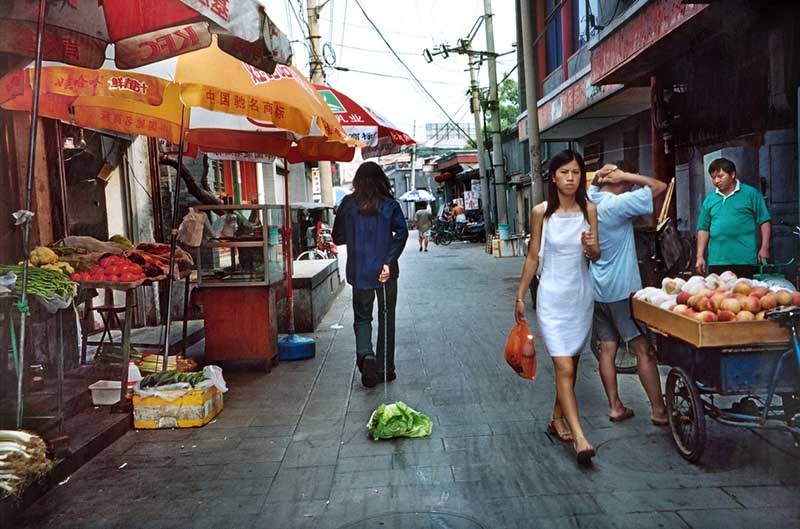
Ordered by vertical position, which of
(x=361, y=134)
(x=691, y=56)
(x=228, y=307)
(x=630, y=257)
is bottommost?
(x=228, y=307)

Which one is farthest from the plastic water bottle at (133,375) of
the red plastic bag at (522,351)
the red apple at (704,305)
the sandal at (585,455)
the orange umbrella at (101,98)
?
the red apple at (704,305)

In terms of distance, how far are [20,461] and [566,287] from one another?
3.41 m

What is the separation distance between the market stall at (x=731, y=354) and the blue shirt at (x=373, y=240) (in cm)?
281

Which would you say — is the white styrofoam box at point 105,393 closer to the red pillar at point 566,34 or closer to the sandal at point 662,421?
the sandal at point 662,421

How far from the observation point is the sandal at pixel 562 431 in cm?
469

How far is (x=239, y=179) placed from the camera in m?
19.2

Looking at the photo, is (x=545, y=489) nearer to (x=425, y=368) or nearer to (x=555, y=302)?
(x=555, y=302)

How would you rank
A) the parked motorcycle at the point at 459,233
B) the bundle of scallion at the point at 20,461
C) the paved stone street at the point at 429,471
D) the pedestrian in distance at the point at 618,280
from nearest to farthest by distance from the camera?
the paved stone street at the point at 429,471
the bundle of scallion at the point at 20,461
the pedestrian in distance at the point at 618,280
the parked motorcycle at the point at 459,233

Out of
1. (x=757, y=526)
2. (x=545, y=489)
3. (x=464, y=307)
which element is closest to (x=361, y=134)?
(x=464, y=307)

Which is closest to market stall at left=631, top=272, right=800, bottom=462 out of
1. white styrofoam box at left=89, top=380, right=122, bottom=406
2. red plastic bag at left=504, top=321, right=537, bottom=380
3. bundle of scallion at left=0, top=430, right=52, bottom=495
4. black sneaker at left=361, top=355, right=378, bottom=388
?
red plastic bag at left=504, top=321, right=537, bottom=380

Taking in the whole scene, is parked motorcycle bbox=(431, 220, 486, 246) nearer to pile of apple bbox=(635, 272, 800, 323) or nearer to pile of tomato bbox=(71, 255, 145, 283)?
pile of tomato bbox=(71, 255, 145, 283)

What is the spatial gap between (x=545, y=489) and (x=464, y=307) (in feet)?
24.9

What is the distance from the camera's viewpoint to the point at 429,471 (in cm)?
426

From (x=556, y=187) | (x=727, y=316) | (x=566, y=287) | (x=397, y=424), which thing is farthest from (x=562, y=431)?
(x=556, y=187)
